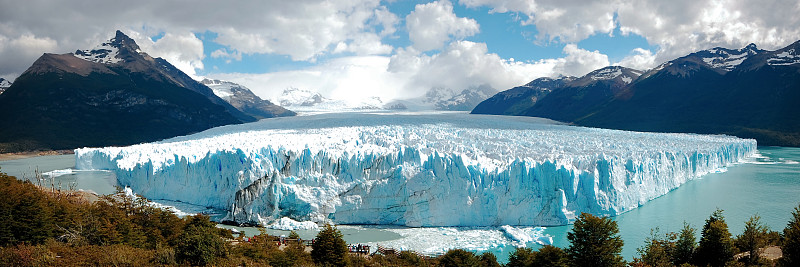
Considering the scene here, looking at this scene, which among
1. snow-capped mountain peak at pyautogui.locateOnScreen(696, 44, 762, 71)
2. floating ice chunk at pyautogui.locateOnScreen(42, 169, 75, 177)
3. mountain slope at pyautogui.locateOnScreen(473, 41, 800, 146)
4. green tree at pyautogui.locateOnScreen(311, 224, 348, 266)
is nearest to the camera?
green tree at pyautogui.locateOnScreen(311, 224, 348, 266)

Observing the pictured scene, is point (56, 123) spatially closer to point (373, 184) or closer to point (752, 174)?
point (373, 184)

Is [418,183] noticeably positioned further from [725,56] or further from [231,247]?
[725,56]

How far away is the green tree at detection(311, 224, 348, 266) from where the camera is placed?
14242 mm

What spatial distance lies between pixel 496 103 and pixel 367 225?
12668 cm

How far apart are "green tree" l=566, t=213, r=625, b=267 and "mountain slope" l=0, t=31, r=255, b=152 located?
68.6 metres

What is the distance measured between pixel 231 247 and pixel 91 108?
7613 cm

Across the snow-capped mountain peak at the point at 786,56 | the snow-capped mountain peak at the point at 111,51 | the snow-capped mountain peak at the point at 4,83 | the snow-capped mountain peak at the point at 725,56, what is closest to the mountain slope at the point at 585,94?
the snow-capped mountain peak at the point at 725,56

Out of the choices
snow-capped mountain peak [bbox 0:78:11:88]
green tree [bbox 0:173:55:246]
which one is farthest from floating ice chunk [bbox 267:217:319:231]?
snow-capped mountain peak [bbox 0:78:11:88]

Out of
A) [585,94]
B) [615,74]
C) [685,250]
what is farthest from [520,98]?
[685,250]

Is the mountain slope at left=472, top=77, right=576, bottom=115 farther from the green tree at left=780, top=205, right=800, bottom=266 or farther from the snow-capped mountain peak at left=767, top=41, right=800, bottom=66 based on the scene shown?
the green tree at left=780, top=205, right=800, bottom=266

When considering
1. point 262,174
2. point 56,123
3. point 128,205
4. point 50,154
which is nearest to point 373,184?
point 262,174

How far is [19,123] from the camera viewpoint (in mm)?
66125

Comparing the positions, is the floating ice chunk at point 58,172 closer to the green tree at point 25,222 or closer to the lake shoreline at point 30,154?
the lake shoreline at point 30,154

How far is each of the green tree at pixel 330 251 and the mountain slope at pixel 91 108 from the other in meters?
62.5
